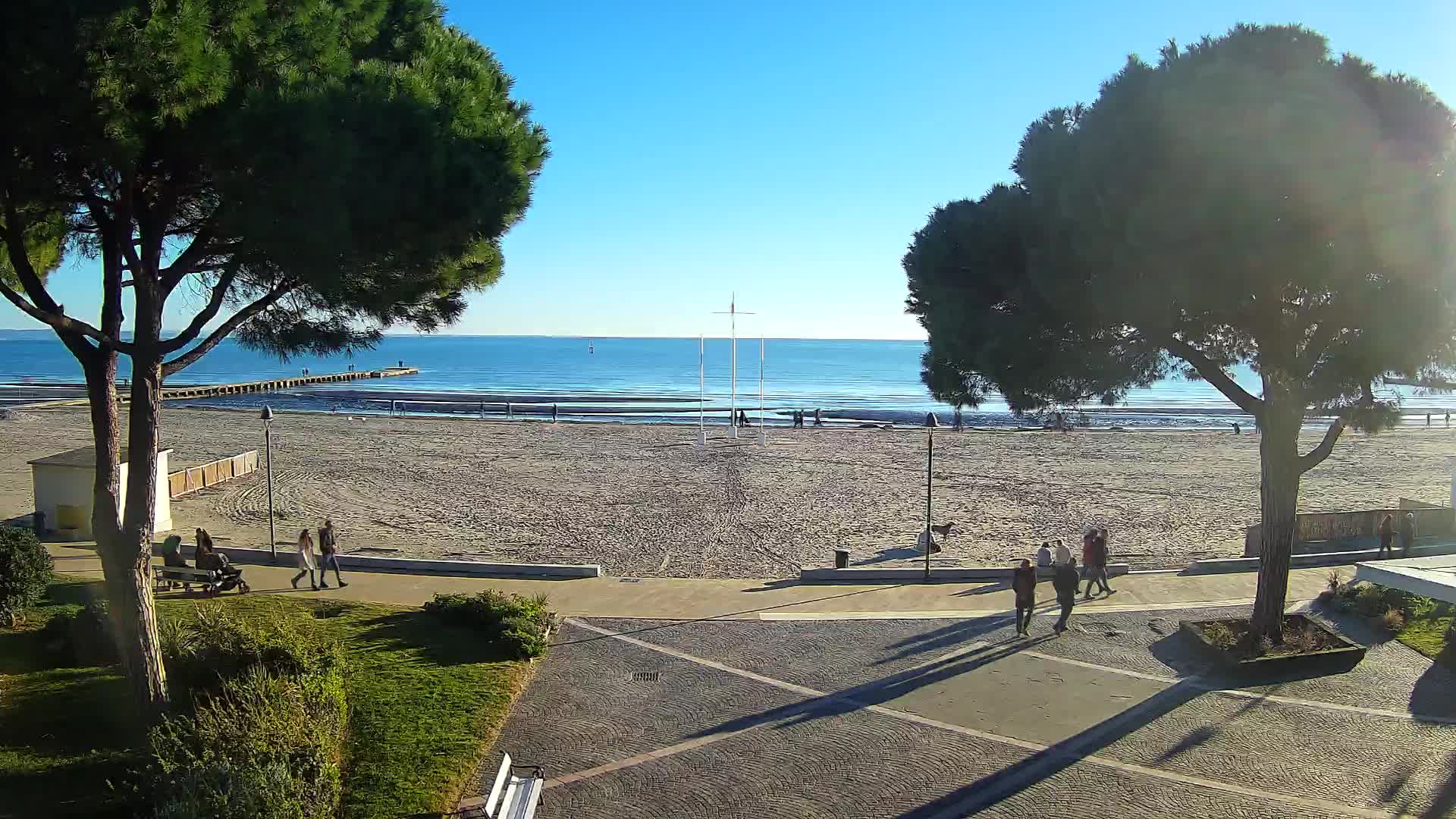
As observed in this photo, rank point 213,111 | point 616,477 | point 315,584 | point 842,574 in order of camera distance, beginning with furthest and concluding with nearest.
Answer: point 616,477, point 842,574, point 315,584, point 213,111

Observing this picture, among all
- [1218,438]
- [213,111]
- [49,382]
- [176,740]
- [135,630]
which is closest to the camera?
[176,740]

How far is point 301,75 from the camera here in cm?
786

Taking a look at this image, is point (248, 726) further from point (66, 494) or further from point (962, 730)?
point (66, 494)

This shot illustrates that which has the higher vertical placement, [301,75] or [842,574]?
[301,75]

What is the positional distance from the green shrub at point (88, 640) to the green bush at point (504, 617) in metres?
3.75

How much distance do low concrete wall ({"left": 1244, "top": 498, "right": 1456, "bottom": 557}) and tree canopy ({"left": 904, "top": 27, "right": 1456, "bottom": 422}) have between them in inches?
360

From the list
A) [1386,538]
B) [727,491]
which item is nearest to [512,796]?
[1386,538]

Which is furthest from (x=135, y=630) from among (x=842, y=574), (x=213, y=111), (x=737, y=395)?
(x=737, y=395)

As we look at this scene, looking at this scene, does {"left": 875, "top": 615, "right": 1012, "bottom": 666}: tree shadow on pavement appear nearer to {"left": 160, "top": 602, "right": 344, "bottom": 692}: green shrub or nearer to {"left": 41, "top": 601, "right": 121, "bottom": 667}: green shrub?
{"left": 160, "top": 602, "right": 344, "bottom": 692}: green shrub

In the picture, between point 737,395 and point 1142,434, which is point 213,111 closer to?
point 1142,434

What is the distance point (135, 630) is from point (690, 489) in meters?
20.7

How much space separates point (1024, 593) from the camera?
41.0ft

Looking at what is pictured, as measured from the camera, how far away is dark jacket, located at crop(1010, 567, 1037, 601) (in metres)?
12.3

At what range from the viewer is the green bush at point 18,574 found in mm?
11070
